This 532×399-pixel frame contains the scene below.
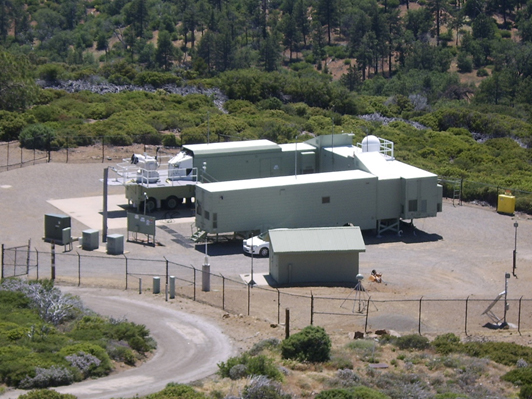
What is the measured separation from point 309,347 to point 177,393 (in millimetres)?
5601

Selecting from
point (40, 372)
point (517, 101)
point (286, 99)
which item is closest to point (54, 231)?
point (40, 372)

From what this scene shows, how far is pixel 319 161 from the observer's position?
5022 centimetres

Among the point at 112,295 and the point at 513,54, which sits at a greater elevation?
the point at 513,54

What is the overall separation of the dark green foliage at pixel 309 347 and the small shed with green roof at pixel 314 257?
29.7 feet

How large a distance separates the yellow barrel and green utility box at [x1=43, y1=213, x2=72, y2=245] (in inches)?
836

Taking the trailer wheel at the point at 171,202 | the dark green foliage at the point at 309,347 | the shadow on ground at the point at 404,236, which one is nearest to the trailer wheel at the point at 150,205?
the trailer wheel at the point at 171,202

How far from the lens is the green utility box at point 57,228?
39.8m

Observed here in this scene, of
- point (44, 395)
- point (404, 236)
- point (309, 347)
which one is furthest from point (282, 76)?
point (44, 395)

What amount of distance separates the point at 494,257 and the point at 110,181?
18.3 metres

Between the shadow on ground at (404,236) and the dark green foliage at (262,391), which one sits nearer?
the dark green foliage at (262,391)

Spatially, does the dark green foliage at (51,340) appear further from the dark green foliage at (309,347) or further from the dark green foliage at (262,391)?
the dark green foliage at (262,391)

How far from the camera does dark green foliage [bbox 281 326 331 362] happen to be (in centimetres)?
2661

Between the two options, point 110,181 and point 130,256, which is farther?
point 110,181

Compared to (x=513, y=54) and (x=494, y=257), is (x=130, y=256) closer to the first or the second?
(x=494, y=257)
